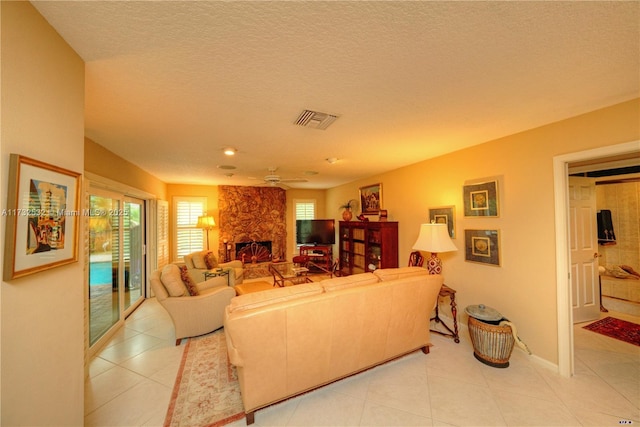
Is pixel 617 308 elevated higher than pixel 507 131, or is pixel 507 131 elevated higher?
pixel 507 131

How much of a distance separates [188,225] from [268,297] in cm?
498

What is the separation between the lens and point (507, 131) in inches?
99.0

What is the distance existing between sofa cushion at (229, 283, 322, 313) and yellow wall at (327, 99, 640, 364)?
2323 mm

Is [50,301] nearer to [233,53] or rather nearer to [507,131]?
[233,53]

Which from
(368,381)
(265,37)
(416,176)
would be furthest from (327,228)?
(265,37)

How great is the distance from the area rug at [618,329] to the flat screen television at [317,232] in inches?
190

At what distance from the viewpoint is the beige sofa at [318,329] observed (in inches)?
67.0

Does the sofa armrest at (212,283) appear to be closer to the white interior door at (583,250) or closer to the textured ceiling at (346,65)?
the textured ceiling at (346,65)

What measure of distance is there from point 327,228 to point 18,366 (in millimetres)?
5679

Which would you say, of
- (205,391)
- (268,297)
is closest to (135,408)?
(205,391)

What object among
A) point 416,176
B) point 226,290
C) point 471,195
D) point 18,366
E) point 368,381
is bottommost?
point 368,381

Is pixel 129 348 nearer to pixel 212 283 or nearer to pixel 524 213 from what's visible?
pixel 212 283

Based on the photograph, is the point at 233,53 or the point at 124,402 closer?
the point at 233,53

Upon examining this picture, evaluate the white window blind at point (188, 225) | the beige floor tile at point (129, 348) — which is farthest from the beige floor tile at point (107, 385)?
the white window blind at point (188, 225)
